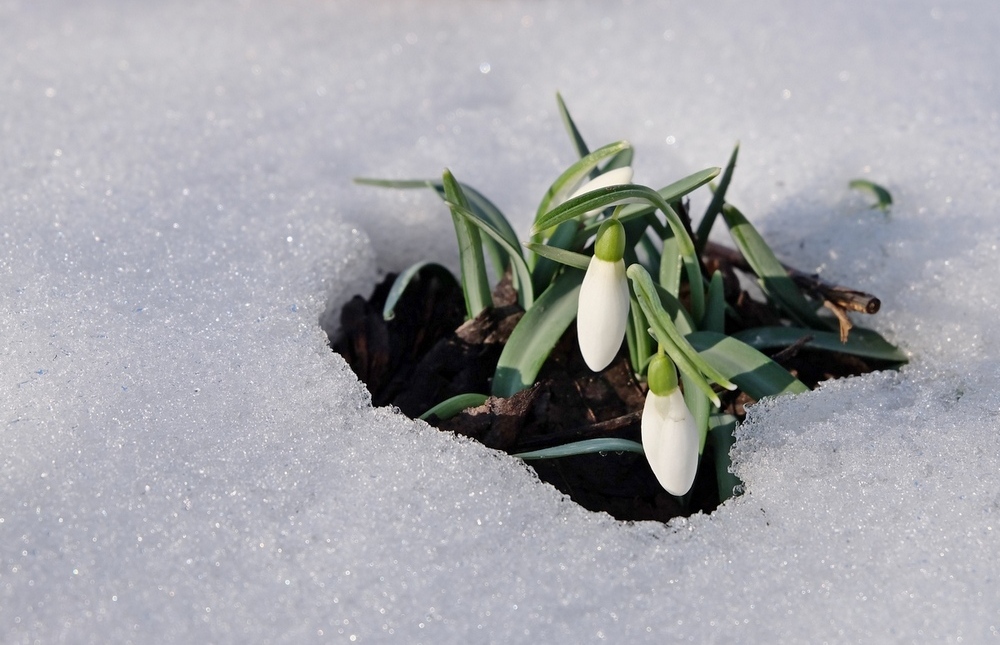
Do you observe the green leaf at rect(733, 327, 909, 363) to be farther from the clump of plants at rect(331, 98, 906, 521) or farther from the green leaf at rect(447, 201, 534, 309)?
the green leaf at rect(447, 201, 534, 309)

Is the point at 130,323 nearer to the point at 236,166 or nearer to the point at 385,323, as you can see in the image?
the point at 385,323

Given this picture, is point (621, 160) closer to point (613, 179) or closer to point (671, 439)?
point (613, 179)

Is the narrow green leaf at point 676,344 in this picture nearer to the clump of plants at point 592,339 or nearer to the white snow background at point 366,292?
the clump of plants at point 592,339

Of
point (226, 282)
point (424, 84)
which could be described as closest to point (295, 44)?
point (424, 84)

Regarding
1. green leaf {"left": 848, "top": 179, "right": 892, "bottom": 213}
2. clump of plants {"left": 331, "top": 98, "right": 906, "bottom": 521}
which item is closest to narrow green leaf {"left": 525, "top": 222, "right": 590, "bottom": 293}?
clump of plants {"left": 331, "top": 98, "right": 906, "bottom": 521}

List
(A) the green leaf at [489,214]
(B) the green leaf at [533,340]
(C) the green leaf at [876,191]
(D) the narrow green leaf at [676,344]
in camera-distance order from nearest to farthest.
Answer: (D) the narrow green leaf at [676,344], (B) the green leaf at [533,340], (A) the green leaf at [489,214], (C) the green leaf at [876,191]

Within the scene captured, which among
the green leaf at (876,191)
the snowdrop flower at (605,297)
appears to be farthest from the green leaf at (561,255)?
the green leaf at (876,191)
